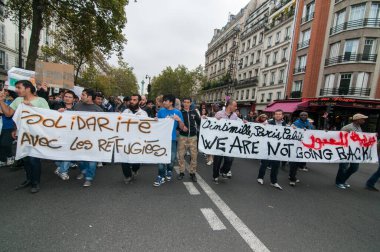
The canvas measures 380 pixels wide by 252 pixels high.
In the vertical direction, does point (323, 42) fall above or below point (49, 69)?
above

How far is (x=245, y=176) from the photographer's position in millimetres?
6102

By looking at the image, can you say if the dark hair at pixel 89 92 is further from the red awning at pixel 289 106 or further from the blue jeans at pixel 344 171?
the red awning at pixel 289 106

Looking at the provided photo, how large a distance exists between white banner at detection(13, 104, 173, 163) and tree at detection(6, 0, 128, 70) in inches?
512

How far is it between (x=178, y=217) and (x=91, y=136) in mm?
2475

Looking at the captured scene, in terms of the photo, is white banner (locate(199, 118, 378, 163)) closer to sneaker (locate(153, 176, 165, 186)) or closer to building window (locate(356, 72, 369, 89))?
sneaker (locate(153, 176, 165, 186))

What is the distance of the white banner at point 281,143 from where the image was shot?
5398 mm

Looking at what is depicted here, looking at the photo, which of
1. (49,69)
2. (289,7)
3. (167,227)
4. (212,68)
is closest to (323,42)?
(289,7)

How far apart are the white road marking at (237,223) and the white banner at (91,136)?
1.24 metres

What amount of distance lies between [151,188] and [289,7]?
34354mm

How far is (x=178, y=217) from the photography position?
11.1ft

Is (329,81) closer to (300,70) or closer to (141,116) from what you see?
(300,70)

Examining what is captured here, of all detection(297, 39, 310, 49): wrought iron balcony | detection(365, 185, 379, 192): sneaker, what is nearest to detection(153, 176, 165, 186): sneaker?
detection(365, 185, 379, 192): sneaker

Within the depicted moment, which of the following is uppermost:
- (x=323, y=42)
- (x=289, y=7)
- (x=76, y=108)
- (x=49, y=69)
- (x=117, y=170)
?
(x=289, y=7)

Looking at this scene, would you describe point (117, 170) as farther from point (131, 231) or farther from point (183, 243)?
point (183, 243)
